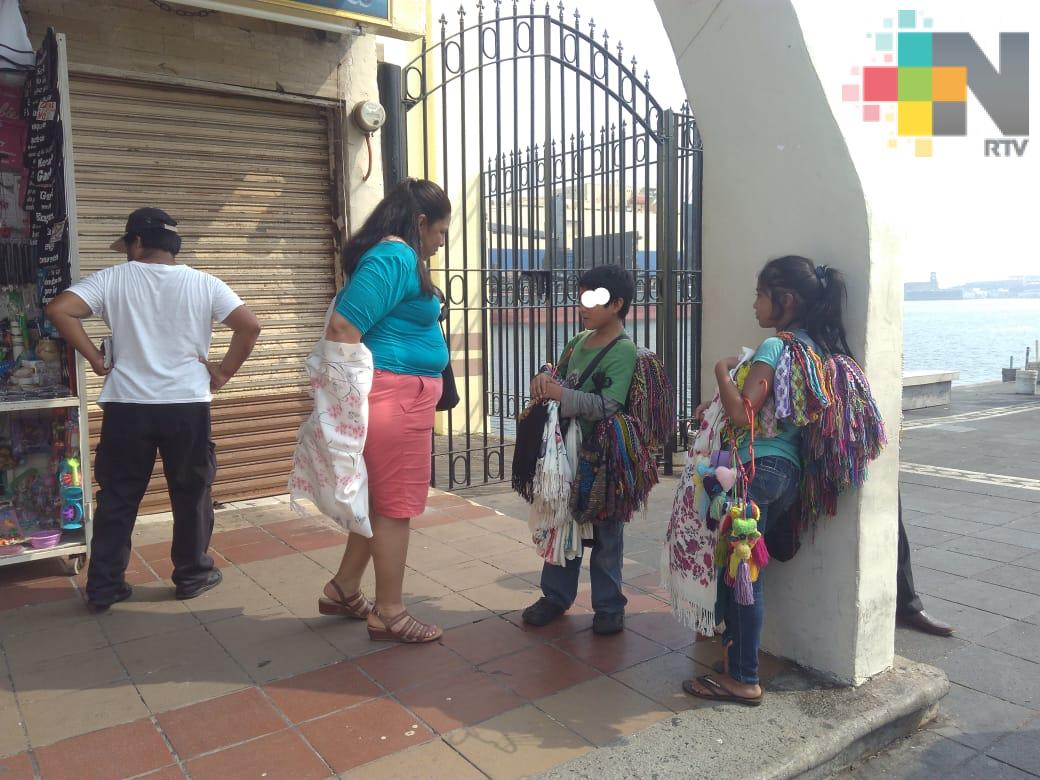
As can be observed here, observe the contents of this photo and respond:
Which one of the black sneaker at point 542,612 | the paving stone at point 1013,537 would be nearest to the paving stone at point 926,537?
the paving stone at point 1013,537

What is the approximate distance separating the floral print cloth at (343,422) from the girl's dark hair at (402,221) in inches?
13.5

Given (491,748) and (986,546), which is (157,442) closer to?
(491,748)

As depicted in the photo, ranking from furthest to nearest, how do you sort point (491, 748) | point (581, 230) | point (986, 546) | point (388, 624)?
point (581, 230) < point (986, 546) < point (388, 624) < point (491, 748)

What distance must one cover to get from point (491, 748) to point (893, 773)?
130 centimetres

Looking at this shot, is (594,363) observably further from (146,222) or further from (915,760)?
(146,222)

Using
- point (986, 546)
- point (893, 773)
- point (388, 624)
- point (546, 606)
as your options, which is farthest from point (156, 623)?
point (986, 546)

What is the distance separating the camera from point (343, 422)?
10.1ft

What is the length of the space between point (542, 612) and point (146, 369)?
1976mm

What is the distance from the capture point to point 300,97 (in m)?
5.31

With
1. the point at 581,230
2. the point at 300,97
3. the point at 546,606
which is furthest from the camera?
the point at 581,230

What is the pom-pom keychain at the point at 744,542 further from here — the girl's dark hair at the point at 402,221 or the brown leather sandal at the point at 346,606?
the brown leather sandal at the point at 346,606

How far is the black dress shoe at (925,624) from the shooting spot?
368 centimetres

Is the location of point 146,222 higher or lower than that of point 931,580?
higher

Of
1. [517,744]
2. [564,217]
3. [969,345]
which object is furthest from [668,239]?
[969,345]
